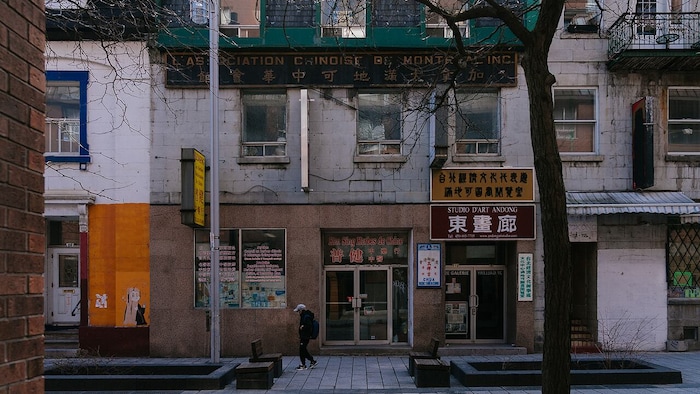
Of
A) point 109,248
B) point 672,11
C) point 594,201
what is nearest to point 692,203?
point 594,201

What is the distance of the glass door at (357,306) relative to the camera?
609 inches

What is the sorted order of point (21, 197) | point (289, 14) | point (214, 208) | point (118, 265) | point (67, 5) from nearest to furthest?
point (21, 197)
point (67, 5)
point (214, 208)
point (118, 265)
point (289, 14)

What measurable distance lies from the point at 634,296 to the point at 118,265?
538 inches

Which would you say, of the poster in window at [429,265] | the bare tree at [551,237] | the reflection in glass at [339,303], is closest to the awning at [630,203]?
the poster in window at [429,265]

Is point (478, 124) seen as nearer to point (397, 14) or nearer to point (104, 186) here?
point (397, 14)

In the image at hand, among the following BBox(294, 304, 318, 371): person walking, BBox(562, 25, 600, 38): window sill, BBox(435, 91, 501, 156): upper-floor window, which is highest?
BBox(562, 25, 600, 38): window sill

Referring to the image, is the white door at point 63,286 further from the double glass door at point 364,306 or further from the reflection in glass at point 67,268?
the double glass door at point 364,306

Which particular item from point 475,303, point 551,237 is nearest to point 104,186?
point 475,303

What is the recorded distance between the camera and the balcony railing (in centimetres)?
1442

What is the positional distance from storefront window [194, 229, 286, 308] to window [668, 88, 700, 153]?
11.1 meters

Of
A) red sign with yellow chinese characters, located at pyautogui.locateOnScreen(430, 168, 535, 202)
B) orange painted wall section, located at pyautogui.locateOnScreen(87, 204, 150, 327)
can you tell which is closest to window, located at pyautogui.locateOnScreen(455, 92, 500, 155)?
red sign with yellow chinese characters, located at pyautogui.locateOnScreen(430, 168, 535, 202)

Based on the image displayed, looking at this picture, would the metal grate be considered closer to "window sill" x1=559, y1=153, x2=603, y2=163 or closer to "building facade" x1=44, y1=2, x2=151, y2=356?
"window sill" x1=559, y1=153, x2=603, y2=163

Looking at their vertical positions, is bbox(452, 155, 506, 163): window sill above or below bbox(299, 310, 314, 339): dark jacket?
above

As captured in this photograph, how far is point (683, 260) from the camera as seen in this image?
15391mm
